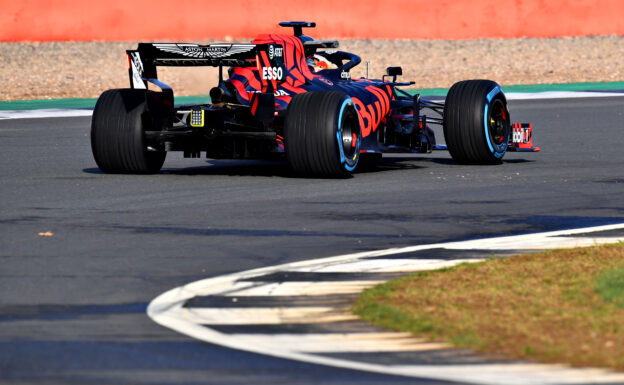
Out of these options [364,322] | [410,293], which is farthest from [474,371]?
[410,293]

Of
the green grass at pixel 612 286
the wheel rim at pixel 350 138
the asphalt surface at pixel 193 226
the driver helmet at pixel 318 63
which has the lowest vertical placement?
the asphalt surface at pixel 193 226

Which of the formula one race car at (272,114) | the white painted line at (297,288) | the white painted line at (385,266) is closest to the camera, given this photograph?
the white painted line at (297,288)

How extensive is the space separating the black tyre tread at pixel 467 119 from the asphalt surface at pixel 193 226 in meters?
0.27

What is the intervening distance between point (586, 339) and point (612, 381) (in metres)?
0.71

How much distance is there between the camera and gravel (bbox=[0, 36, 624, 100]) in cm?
3219

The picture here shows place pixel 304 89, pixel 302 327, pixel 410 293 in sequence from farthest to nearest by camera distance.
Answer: pixel 304 89
pixel 410 293
pixel 302 327

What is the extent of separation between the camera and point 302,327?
21.2 ft

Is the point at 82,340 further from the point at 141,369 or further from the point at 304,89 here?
the point at 304,89

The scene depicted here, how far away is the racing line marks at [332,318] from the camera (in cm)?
561

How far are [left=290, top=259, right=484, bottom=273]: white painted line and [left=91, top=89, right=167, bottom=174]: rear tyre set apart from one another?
6.22 metres

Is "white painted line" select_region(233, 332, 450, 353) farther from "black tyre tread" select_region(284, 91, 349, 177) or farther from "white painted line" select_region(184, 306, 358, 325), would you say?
"black tyre tread" select_region(284, 91, 349, 177)

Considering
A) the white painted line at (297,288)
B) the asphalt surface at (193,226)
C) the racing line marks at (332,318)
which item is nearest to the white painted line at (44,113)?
the asphalt surface at (193,226)

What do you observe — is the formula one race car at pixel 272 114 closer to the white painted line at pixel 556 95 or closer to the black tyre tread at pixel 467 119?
the black tyre tread at pixel 467 119

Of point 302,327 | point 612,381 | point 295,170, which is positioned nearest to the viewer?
point 612,381
